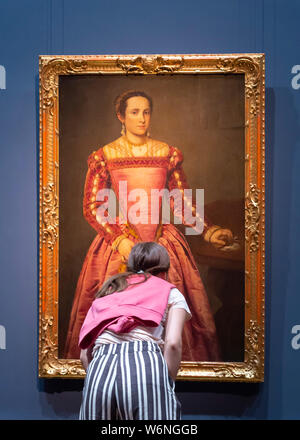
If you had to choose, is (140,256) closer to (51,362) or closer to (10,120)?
(51,362)

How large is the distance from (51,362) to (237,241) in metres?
1.54

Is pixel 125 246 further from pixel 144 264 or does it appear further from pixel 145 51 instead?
pixel 145 51

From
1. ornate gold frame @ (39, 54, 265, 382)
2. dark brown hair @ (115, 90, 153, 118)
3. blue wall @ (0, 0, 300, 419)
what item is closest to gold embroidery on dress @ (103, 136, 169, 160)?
dark brown hair @ (115, 90, 153, 118)

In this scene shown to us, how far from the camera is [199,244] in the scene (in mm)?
2996

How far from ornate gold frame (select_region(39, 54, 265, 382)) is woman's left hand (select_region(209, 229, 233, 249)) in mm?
115

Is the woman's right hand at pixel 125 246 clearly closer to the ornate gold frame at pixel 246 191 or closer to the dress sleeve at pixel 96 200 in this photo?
the dress sleeve at pixel 96 200

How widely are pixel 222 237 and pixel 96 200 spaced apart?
911 millimetres

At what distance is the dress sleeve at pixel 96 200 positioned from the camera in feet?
9.93

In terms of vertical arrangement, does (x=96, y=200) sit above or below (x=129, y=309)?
above

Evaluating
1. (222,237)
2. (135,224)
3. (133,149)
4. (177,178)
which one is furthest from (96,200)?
(222,237)

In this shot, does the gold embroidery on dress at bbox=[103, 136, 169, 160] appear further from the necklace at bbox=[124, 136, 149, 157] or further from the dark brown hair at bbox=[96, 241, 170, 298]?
the dark brown hair at bbox=[96, 241, 170, 298]

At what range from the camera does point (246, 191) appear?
9.73 feet

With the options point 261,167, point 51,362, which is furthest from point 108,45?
point 51,362

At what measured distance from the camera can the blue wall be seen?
303 centimetres
